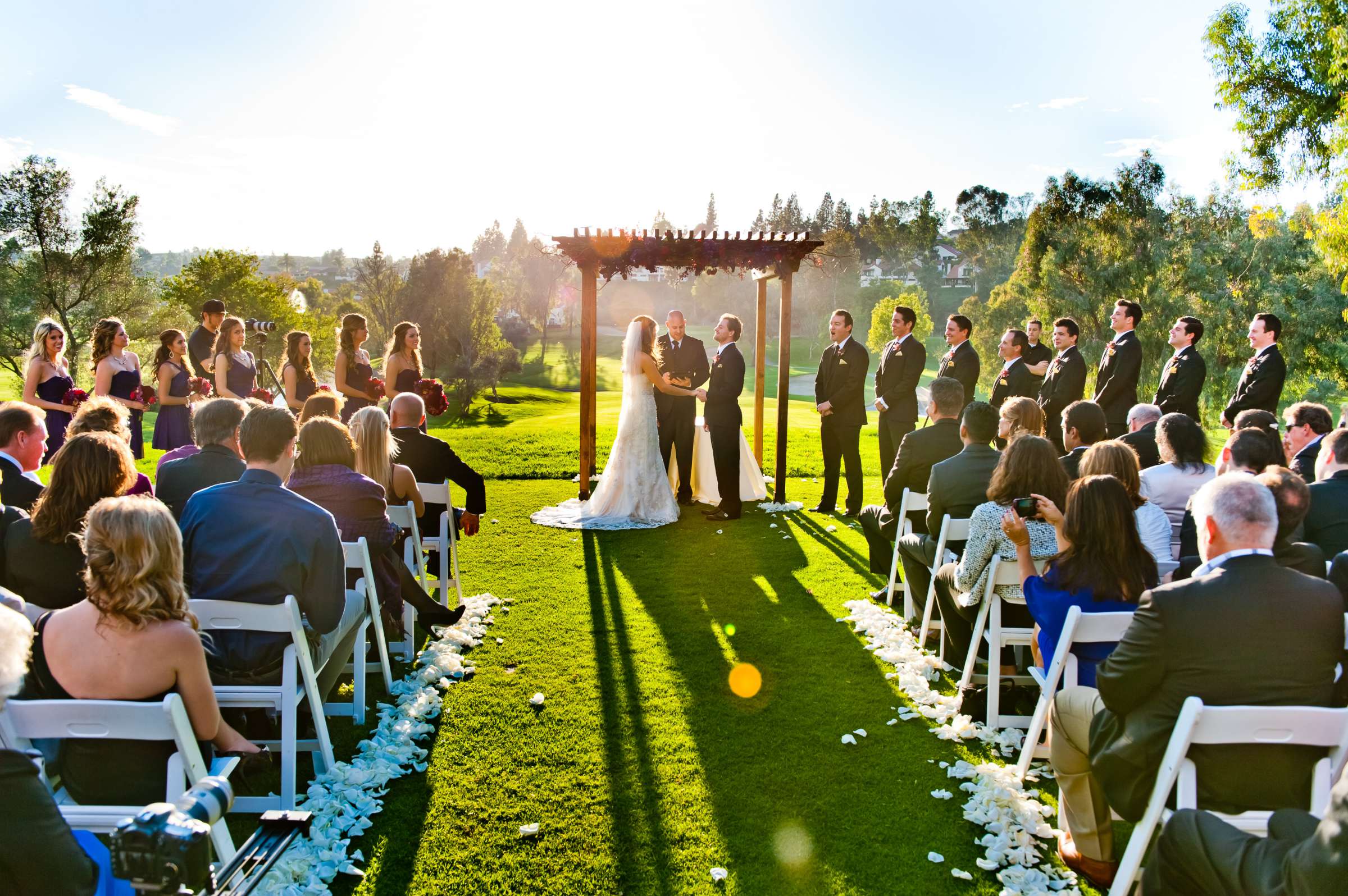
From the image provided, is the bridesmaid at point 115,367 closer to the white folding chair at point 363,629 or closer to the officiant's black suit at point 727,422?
the white folding chair at point 363,629

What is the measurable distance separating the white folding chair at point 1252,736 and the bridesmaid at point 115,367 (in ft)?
28.1

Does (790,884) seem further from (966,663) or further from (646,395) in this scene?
(646,395)

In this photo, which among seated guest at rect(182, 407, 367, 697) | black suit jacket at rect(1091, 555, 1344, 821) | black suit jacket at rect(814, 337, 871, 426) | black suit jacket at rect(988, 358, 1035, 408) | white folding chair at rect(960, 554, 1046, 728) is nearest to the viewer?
black suit jacket at rect(1091, 555, 1344, 821)

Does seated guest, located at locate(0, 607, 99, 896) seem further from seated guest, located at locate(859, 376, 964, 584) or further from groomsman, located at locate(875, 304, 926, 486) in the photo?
groomsman, located at locate(875, 304, 926, 486)

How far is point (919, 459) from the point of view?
633 cm

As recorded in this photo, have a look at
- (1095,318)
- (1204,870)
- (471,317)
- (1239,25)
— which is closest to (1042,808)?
(1204,870)

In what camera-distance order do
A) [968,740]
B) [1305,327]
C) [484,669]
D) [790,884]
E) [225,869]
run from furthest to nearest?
[1305,327] → [484,669] → [968,740] → [790,884] → [225,869]

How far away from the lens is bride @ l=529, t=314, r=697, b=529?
9.27 meters

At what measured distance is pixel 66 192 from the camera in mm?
41969

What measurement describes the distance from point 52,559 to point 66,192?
4979 cm

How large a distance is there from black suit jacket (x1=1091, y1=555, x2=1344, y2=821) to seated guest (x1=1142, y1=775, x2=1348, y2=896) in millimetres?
339

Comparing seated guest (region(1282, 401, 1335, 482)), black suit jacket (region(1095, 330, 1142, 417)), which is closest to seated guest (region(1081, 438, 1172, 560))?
seated guest (region(1282, 401, 1335, 482))

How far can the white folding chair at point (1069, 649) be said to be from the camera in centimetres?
333

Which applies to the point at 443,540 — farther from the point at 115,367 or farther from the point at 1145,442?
the point at 1145,442
